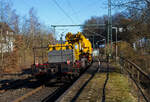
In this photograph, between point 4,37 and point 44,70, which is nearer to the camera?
point 44,70

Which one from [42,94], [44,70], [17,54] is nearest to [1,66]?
[17,54]

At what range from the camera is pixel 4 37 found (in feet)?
72.2

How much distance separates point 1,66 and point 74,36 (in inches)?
391

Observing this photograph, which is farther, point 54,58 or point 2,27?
point 2,27

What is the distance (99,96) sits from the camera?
7.66m

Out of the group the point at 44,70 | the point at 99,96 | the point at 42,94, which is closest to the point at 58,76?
the point at 44,70

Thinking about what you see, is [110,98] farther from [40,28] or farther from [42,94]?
[40,28]

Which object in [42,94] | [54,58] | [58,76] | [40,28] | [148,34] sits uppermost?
[40,28]

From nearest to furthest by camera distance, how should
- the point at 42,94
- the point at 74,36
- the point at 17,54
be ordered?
the point at 42,94 < the point at 74,36 < the point at 17,54

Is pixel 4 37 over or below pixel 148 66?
over

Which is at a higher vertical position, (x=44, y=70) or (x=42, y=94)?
(x=44, y=70)

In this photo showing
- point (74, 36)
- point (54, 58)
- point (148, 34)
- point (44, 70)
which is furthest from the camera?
point (74, 36)

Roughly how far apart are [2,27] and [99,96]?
17.7 m

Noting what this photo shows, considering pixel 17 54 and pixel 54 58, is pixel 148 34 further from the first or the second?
pixel 17 54
